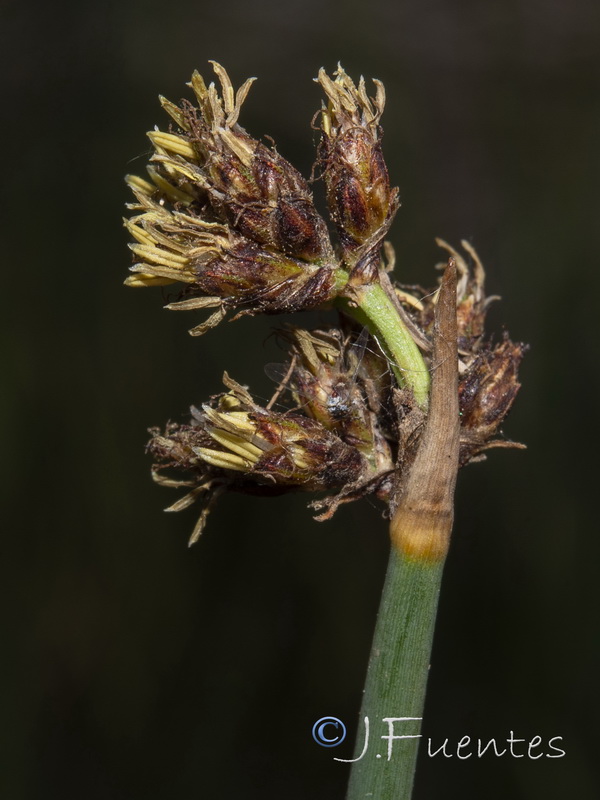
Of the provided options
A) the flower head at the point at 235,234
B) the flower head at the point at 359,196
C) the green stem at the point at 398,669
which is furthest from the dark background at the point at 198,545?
the green stem at the point at 398,669

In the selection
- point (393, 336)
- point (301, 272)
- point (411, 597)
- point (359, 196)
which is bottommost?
point (411, 597)

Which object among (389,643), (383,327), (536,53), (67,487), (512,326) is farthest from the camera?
(536,53)

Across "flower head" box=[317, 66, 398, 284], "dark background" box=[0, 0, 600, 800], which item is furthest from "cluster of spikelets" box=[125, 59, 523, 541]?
"dark background" box=[0, 0, 600, 800]

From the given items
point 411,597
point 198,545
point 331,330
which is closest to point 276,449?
point 331,330

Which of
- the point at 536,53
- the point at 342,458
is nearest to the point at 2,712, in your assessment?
the point at 342,458

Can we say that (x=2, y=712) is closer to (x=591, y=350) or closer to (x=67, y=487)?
(x=67, y=487)

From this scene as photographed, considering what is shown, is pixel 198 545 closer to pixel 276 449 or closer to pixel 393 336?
pixel 276 449
